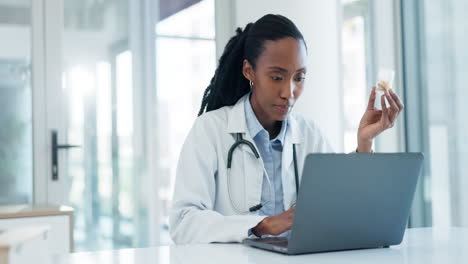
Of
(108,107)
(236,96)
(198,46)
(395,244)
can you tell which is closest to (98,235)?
(108,107)

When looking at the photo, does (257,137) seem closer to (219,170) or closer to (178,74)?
(219,170)

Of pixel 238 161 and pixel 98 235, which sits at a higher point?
pixel 238 161

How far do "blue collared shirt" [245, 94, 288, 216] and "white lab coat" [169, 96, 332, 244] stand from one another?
0.07 ft

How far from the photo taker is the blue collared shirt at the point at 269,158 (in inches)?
68.1

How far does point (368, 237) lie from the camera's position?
1238mm

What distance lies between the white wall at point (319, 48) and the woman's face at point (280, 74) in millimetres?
1607

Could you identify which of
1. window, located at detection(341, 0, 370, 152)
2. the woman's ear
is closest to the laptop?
the woman's ear

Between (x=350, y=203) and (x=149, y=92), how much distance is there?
2.24 m

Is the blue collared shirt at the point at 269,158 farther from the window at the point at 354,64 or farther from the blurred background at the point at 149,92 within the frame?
the window at the point at 354,64

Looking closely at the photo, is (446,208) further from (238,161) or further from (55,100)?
(55,100)

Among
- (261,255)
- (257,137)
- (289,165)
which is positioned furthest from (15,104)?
(261,255)

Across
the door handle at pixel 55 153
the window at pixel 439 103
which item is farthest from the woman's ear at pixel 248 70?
the door handle at pixel 55 153

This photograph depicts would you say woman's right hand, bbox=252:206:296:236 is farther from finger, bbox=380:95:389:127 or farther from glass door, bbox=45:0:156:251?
glass door, bbox=45:0:156:251

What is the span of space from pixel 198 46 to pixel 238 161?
1836mm
